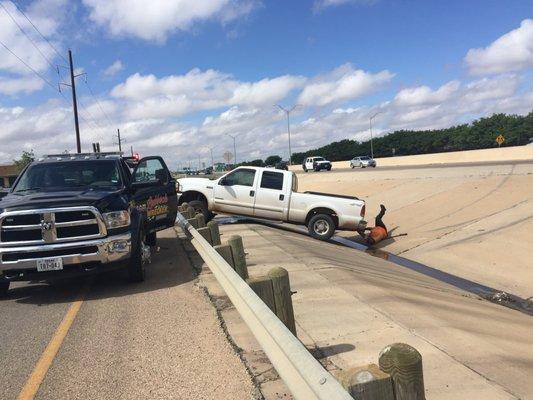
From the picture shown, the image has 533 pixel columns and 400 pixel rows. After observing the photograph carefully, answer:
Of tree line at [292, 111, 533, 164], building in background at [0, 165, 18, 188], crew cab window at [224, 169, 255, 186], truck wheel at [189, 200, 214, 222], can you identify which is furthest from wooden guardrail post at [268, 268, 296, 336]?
tree line at [292, 111, 533, 164]

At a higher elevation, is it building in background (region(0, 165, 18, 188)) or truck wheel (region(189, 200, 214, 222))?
building in background (region(0, 165, 18, 188))

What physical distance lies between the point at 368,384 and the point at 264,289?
2.12m

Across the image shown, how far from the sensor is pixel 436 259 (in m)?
15.3

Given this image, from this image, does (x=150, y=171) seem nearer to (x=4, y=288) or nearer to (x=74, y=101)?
(x=4, y=288)

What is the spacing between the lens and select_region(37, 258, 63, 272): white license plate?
23.0 feet

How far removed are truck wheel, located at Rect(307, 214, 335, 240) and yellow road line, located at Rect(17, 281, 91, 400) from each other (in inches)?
398

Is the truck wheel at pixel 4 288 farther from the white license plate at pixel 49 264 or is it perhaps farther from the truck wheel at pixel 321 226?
the truck wheel at pixel 321 226

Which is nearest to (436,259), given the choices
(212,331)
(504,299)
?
(504,299)

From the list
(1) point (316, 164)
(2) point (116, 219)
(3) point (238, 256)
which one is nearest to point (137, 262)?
(2) point (116, 219)

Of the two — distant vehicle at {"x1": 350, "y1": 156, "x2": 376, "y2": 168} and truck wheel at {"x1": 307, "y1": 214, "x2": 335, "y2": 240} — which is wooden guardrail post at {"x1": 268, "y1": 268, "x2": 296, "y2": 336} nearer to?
truck wheel at {"x1": 307, "y1": 214, "x2": 335, "y2": 240}

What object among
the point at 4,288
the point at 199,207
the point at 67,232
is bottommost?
the point at 4,288

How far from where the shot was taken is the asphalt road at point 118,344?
433 centimetres

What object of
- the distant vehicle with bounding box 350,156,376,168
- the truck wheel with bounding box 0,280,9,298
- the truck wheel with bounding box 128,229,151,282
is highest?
the distant vehicle with bounding box 350,156,376,168

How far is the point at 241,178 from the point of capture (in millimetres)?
17047
